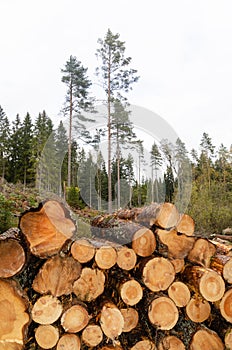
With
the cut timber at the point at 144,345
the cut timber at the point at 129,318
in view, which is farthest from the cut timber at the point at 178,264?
the cut timber at the point at 144,345

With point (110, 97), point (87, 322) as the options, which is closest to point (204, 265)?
point (87, 322)

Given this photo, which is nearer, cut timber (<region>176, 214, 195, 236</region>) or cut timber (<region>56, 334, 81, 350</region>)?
cut timber (<region>56, 334, 81, 350</region>)

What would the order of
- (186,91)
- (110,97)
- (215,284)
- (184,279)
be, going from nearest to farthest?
(215,284)
(184,279)
(110,97)
(186,91)

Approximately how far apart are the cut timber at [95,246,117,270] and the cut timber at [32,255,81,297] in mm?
219

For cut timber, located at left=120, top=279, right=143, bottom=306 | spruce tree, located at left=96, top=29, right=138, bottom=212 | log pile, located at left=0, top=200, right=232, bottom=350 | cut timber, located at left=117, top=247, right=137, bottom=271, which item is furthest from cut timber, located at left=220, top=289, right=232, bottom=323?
spruce tree, located at left=96, top=29, right=138, bottom=212

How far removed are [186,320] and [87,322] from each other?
2.61 ft

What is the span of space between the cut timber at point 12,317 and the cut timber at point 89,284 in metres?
0.44

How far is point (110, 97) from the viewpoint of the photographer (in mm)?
7871

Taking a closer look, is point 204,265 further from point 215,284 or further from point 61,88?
point 61,88

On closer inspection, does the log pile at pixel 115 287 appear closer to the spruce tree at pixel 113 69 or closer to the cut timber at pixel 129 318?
the cut timber at pixel 129 318

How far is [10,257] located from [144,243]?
40.8 inches

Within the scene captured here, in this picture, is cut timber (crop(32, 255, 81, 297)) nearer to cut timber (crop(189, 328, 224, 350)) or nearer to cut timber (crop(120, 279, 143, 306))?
cut timber (crop(120, 279, 143, 306))

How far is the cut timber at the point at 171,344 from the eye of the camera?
2.41 meters

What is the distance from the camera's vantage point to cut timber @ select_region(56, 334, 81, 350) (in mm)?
2279
